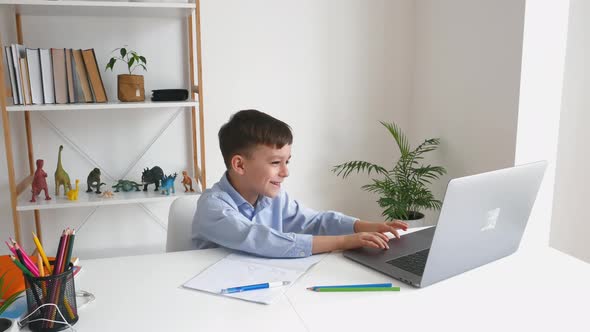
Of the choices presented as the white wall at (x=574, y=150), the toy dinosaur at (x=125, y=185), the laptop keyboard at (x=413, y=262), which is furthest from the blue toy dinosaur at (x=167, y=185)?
→ the white wall at (x=574, y=150)

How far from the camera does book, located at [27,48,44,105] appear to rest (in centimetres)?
214

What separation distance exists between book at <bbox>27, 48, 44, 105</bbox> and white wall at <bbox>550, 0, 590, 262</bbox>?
2.25m

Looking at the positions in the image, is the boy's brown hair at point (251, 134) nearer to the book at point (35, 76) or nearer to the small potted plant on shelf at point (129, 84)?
the small potted plant on shelf at point (129, 84)

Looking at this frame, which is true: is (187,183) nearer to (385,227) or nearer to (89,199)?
(89,199)

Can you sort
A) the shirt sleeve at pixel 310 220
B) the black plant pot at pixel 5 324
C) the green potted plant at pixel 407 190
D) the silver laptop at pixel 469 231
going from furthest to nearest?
1. the green potted plant at pixel 407 190
2. the shirt sleeve at pixel 310 220
3. the silver laptop at pixel 469 231
4. the black plant pot at pixel 5 324

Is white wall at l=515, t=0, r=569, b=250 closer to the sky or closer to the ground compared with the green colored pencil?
closer to the sky

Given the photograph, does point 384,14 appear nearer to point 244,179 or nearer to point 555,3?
point 555,3

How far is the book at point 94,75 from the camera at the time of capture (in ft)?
7.34

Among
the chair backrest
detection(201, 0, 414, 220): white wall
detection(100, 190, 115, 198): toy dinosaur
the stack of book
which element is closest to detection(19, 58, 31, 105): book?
the stack of book

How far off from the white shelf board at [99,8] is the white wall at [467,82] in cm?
130

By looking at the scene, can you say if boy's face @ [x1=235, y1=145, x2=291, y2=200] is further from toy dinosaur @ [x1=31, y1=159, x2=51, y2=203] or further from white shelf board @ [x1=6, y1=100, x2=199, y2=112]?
toy dinosaur @ [x1=31, y1=159, x2=51, y2=203]

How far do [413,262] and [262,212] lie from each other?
500 mm

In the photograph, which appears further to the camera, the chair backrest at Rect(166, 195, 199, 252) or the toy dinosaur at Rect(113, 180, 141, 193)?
the toy dinosaur at Rect(113, 180, 141, 193)

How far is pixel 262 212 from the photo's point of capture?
61.5 inches
